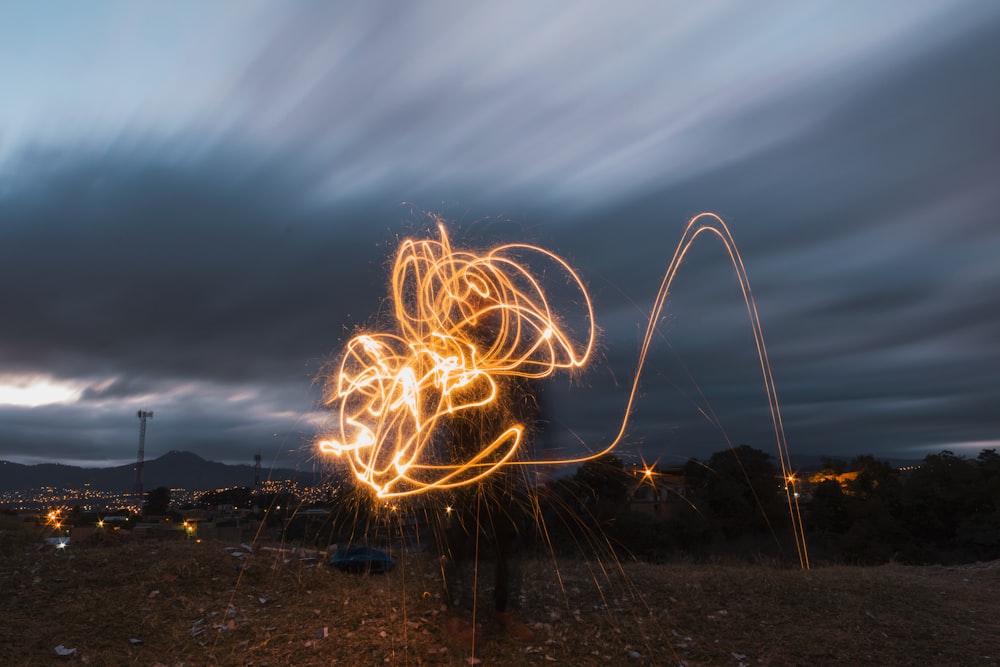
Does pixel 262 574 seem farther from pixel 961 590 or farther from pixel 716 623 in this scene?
pixel 961 590

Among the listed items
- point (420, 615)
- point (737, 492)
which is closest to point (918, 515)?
point (737, 492)

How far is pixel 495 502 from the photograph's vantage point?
7.66m

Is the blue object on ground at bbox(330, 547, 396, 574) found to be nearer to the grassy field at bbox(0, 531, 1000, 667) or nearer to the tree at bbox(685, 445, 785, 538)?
the grassy field at bbox(0, 531, 1000, 667)

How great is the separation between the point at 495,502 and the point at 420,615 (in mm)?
1936

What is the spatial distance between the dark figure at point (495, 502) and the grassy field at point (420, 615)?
267mm

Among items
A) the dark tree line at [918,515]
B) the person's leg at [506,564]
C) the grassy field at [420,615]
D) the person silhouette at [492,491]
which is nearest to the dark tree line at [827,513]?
the dark tree line at [918,515]

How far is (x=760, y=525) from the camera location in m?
24.8

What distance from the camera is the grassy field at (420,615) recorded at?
763cm

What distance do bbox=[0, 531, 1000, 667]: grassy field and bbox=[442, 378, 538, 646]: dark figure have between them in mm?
267

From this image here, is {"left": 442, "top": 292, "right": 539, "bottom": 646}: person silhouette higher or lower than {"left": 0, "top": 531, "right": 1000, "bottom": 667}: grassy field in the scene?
higher

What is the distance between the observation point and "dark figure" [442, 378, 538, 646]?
25.1ft

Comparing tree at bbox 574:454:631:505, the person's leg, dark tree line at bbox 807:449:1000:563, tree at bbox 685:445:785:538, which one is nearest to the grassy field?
the person's leg

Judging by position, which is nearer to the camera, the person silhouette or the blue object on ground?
the person silhouette

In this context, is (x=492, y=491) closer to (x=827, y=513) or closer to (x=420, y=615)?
(x=420, y=615)
